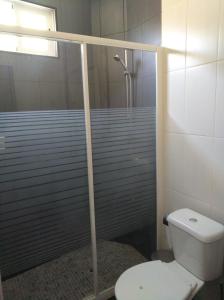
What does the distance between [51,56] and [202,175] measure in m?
1.18

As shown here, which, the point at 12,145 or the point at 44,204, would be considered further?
the point at 44,204

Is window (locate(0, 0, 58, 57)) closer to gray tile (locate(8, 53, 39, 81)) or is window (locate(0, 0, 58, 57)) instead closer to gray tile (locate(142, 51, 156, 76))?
gray tile (locate(8, 53, 39, 81))

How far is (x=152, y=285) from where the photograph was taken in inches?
44.6

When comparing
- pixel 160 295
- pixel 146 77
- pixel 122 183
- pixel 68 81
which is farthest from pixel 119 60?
pixel 160 295

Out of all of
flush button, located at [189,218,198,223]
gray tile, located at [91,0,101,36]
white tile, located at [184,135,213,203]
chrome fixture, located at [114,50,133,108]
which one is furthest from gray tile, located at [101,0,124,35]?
flush button, located at [189,218,198,223]

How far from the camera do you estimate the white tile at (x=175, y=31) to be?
1.32 metres

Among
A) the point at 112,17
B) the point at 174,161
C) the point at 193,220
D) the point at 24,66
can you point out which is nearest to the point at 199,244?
the point at 193,220

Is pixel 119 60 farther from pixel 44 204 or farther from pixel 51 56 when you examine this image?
pixel 44 204

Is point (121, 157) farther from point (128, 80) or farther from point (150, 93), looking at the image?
point (128, 80)

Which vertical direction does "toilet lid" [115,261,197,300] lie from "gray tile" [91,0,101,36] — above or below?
below

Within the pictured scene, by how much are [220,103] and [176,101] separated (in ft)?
1.09

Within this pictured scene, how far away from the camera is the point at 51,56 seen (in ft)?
4.44

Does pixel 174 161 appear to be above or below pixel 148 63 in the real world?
below

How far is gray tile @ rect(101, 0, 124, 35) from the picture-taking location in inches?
80.0
